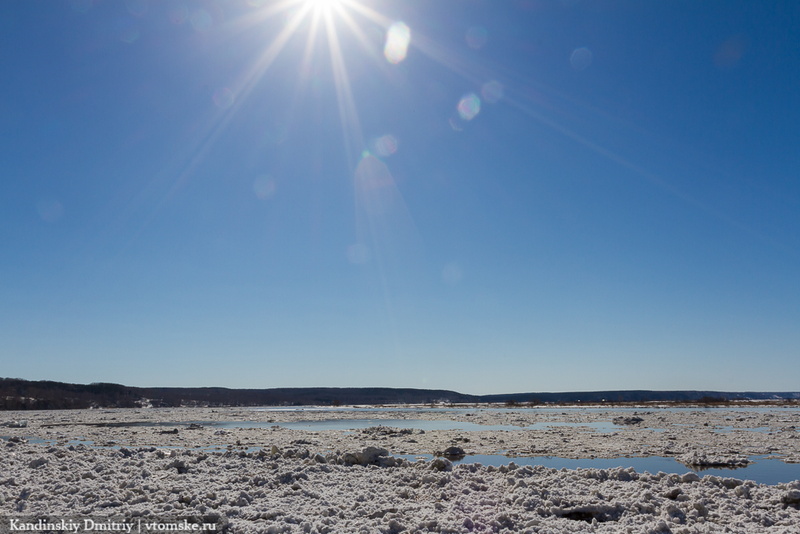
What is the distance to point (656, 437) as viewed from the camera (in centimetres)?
2302

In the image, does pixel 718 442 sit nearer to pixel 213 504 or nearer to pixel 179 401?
pixel 213 504

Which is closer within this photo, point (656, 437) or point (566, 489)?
point (566, 489)

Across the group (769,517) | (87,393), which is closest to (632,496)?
(769,517)

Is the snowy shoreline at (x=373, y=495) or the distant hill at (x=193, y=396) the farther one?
the distant hill at (x=193, y=396)

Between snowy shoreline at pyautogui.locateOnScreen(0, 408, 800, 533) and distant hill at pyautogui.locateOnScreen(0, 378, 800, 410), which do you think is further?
distant hill at pyautogui.locateOnScreen(0, 378, 800, 410)

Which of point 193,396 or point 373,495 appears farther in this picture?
point 193,396

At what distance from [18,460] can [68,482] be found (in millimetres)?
4503

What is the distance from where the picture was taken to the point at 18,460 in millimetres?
14078

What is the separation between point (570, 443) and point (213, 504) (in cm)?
1593

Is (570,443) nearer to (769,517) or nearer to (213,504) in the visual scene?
(769,517)

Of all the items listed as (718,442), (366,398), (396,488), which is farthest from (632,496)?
(366,398)

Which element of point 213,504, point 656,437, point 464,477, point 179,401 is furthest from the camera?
point 179,401

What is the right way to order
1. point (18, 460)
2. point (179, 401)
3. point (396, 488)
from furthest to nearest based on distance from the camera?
point (179, 401) < point (18, 460) < point (396, 488)

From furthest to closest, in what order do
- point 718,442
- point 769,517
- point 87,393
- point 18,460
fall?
point 87,393
point 718,442
point 18,460
point 769,517
